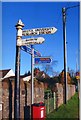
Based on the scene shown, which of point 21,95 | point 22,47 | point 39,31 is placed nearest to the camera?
point 39,31

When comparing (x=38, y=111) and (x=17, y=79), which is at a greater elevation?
(x=17, y=79)

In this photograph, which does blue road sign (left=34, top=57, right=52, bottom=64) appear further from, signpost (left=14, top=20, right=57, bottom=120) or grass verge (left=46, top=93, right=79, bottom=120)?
grass verge (left=46, top=93, right=79, bottom=120)

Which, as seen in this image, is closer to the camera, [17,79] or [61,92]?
[17,79]

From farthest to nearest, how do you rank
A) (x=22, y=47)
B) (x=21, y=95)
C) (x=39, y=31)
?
(x=21, y=95)
(x=22, y=47)
(x=39, y=31)

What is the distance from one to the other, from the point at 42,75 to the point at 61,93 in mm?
530

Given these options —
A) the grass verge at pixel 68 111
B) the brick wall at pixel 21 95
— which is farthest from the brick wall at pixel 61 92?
the brick wall at pixel 21 95

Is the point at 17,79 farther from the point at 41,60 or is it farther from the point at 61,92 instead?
the point at 61,92

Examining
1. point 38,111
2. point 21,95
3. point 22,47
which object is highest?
point 22,47

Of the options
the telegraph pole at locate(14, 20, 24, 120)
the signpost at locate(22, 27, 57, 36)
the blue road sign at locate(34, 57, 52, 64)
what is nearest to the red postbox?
the telegraph pole at locate(14, 20, 24, 120)

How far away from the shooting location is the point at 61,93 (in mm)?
5660

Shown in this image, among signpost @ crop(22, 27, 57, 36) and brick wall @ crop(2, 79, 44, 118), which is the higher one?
signpost @ crop(22, 27, 57, 36)

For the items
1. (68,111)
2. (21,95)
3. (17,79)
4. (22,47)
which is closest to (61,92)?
(68,111)

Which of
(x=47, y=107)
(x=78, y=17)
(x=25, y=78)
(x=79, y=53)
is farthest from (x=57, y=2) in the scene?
(x=47, y=107)

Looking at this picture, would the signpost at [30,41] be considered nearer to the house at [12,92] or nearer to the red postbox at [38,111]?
the house at [12,92]
